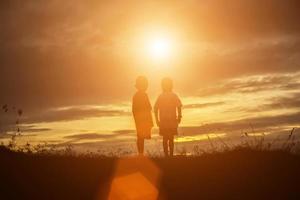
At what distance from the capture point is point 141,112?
1916 centimetres

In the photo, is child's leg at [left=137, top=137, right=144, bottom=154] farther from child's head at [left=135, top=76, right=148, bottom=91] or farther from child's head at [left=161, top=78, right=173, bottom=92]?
child's head at [left=161, top=78, right=173, bottom=92]

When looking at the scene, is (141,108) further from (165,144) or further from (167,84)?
(165,144)

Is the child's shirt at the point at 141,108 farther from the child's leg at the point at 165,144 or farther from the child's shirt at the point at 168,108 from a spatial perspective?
the child's leg at the point at 165,144

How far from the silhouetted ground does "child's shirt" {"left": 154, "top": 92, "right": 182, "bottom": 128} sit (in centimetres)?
221

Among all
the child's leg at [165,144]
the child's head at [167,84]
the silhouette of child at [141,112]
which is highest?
the child's head at [167,84]

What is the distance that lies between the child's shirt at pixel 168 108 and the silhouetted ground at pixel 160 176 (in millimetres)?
2213

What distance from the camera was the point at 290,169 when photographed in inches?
588

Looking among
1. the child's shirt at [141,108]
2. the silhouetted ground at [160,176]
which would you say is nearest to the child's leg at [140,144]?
the child's shirt at [141,108]

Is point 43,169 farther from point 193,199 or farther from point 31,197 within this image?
point 193,199

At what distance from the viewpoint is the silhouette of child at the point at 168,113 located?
18.9m

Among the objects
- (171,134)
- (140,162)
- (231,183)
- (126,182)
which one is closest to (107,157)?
(140,162)

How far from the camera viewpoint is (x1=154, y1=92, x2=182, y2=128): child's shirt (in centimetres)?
1892

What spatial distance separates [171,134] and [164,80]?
1784mm

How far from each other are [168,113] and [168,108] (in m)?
0.16
